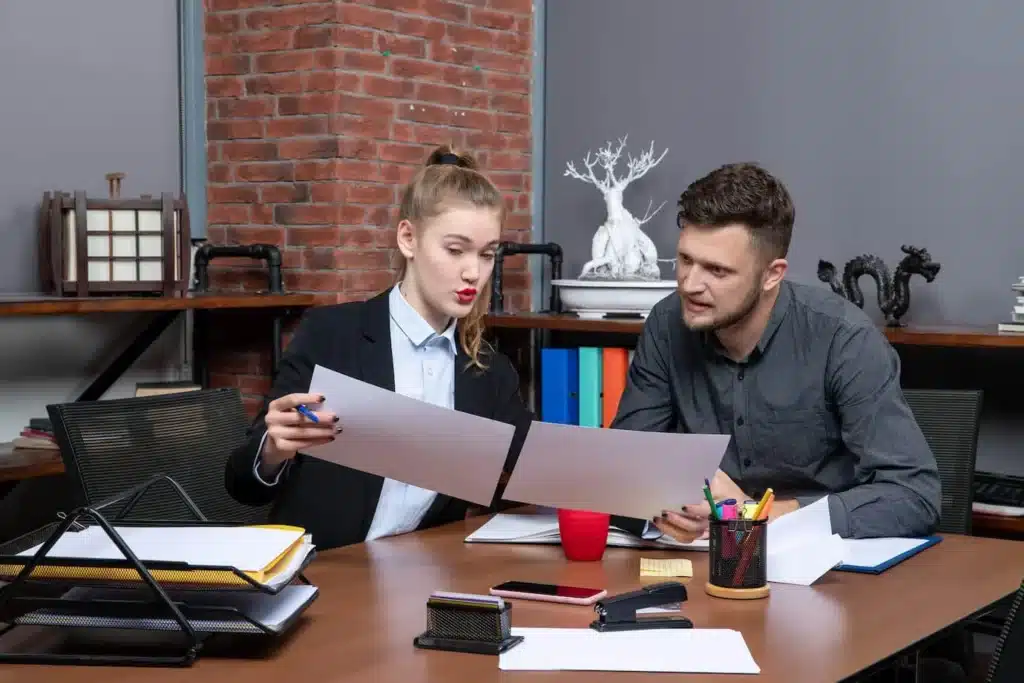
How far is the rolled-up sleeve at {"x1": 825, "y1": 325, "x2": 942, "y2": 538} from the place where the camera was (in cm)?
193

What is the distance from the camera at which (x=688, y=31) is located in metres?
3.74

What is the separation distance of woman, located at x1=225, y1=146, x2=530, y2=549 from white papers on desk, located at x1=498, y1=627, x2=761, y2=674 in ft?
2.35

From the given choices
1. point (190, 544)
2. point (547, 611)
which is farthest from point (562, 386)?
point (190, 544)

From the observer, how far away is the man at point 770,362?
2135mm

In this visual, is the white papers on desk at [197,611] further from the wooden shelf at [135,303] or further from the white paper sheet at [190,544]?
the wooden shelf at [135,303]

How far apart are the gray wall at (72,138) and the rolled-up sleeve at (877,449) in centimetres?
208

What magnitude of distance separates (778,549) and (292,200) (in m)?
2.16

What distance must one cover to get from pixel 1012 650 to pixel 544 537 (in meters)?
0.85

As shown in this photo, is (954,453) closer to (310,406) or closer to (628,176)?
(310,406)

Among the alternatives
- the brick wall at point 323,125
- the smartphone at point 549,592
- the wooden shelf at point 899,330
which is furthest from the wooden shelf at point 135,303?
the smartphone at point 549,592

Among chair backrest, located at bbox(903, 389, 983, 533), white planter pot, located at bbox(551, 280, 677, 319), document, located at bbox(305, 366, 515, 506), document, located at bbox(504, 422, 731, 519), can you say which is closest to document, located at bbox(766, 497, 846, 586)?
document, located at bbox(504, 422, 731, 519)

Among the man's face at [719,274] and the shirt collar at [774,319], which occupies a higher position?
the man's face at [719,274]

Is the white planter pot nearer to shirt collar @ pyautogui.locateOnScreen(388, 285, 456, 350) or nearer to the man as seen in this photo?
the man

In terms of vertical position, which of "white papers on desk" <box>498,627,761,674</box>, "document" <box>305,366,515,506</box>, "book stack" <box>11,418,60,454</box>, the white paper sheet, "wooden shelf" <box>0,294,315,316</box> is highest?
"wooden shelf" <box>0,294,315,316</box>
